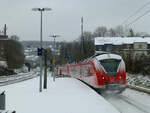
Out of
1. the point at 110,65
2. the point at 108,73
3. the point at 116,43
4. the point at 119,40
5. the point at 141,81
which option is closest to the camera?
the point at 108,73

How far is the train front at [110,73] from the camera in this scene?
16906mm

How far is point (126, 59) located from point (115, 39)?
3921 centimetres

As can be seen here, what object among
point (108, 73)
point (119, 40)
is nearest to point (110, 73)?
point (108, 73)

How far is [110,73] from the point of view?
17188 millimetres

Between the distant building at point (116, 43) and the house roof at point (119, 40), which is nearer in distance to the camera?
the distant building at point (116, 43)

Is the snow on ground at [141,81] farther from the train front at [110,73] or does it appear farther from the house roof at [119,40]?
the house roof at [119,40]

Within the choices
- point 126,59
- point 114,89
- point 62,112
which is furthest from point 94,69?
point 126,59

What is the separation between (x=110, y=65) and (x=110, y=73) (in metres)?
0.66

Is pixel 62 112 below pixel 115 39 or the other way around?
below

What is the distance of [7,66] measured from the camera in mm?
81375

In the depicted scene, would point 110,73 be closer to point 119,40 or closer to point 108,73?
point 108,73

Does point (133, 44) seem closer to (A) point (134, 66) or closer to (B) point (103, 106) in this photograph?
(A) point (134, 66)

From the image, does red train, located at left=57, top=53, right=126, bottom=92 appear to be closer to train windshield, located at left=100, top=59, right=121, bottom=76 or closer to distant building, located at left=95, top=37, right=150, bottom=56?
train windshield, located at left=100, top=59, right=121, bottom=76

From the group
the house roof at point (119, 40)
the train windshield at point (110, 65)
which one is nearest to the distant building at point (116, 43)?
the house roof at point (119, 40)
